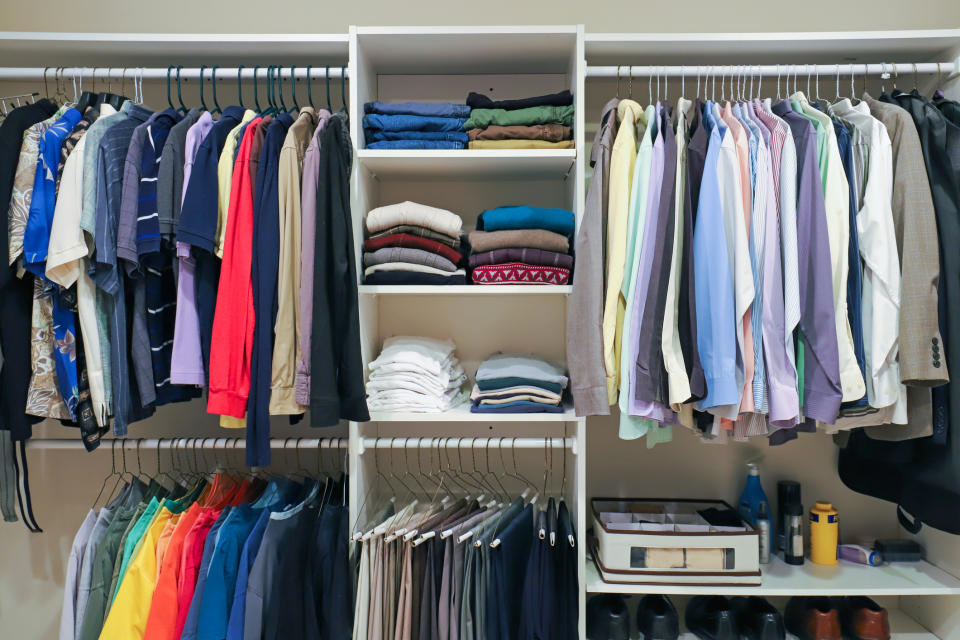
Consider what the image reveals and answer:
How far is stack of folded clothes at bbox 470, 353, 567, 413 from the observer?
73.6 inches

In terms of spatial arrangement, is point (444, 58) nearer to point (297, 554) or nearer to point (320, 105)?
point (320, 105)

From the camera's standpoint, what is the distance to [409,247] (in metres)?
1.89

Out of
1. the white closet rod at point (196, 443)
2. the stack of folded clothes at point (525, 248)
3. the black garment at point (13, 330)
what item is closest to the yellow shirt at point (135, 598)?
the white closet rod at point (196, 443)

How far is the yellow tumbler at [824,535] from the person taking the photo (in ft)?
6.71

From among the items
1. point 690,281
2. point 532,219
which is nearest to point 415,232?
point 532,219

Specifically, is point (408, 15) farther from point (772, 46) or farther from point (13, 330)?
point (13, 330)

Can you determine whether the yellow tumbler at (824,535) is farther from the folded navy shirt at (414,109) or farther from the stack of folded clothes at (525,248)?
the folded navy shirt at (414,109)

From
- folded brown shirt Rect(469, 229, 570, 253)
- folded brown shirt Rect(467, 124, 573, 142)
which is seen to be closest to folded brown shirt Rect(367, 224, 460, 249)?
folded brown shirt Rect(469, 229, 570, 253)

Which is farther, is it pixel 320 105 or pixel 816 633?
pixel 320 105

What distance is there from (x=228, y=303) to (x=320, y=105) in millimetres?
946

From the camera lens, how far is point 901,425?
1.67 meters

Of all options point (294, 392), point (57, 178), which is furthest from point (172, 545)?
point (57, 178)

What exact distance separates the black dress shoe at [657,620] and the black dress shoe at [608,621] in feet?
0.21

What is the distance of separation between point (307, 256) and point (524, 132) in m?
0.75
